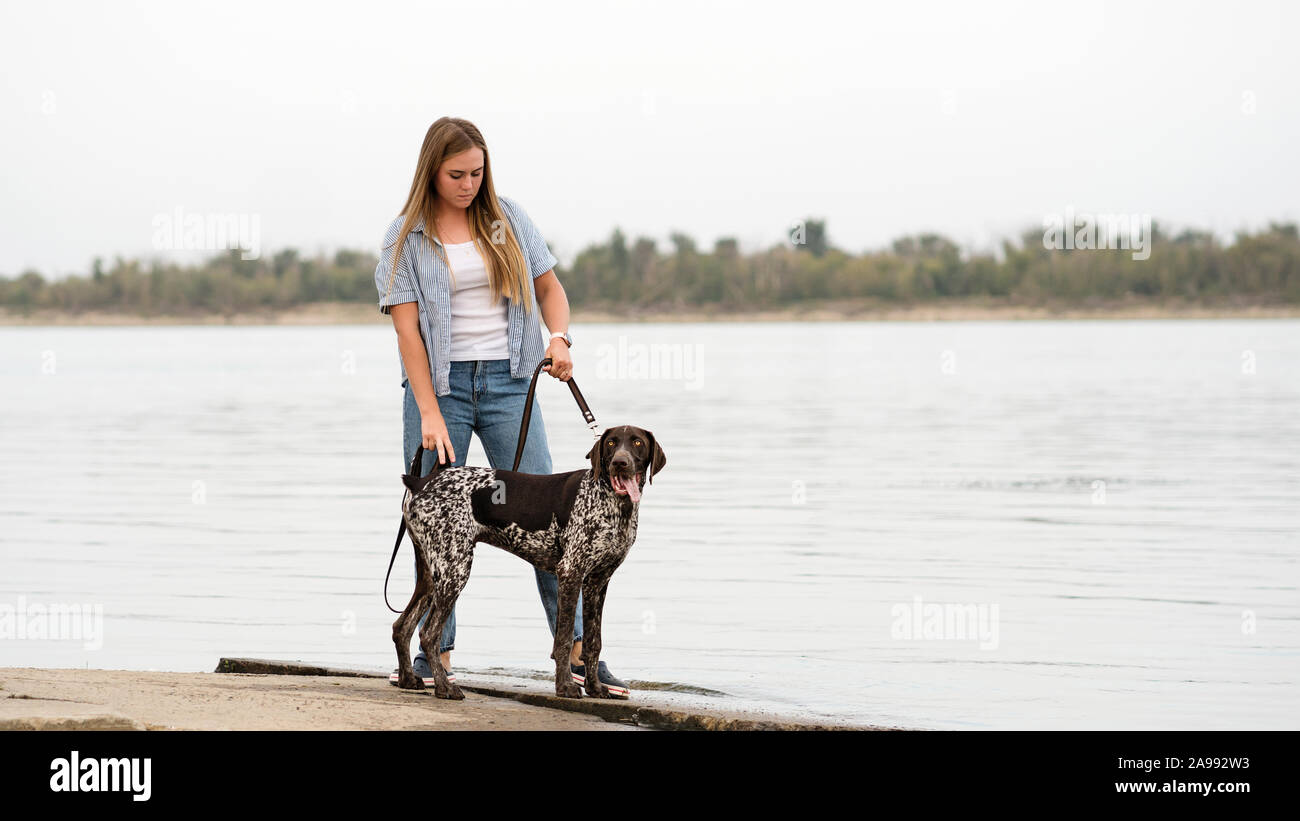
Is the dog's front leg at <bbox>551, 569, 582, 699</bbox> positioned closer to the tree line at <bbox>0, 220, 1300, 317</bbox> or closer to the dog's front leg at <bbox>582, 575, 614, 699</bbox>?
the dog's front leg at <bbox>582, 575, 614, 699</bbox>

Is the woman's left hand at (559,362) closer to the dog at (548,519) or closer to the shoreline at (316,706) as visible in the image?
the dog at (548,519)

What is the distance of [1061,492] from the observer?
1562 cm

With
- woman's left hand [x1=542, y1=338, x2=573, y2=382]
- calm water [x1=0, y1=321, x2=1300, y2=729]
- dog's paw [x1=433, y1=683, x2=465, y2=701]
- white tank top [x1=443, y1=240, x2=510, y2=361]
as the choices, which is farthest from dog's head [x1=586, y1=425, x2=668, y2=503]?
calm water [x1=0, y1=321, x2=1300, y2=729]

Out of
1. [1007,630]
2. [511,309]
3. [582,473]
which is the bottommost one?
[1007,630]

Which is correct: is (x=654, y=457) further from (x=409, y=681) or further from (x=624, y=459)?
(x=409, y=681)

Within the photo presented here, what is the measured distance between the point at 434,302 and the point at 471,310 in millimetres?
172

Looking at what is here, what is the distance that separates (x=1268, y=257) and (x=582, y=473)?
311 ft

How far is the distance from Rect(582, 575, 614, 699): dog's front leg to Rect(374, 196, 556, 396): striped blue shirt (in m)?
0.95

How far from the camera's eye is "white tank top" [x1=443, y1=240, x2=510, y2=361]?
650 centimetres

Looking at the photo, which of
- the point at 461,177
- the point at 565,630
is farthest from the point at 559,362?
the point at 565,630

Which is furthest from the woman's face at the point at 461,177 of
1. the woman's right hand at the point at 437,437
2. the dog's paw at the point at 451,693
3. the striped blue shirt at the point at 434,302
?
the dog's paw at the point at 451,693

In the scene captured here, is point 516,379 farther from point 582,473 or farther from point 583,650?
point 583,650
